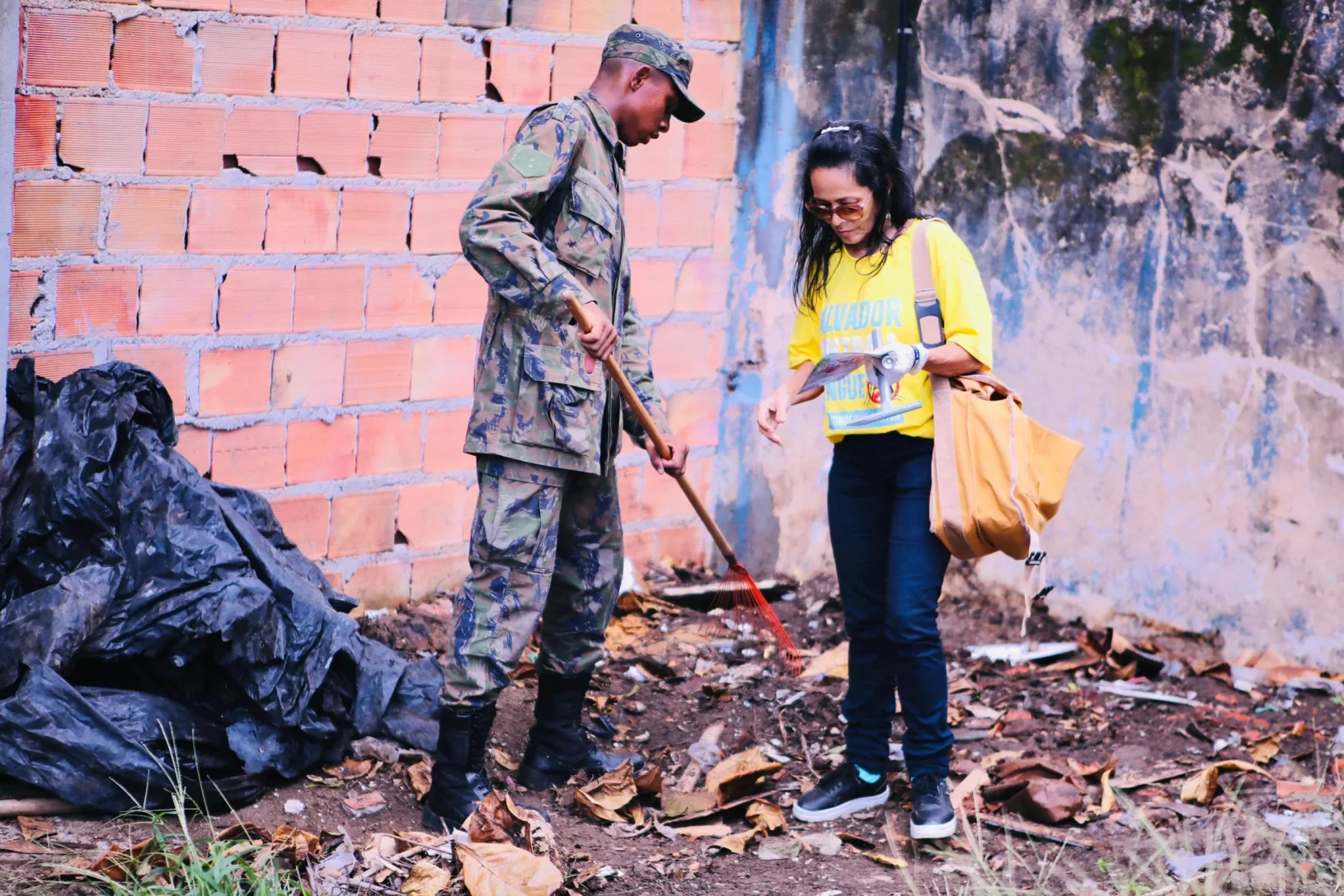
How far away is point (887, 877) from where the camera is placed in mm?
3432

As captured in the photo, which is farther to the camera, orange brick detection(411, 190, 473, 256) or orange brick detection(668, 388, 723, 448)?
orange brick detection(668, 388, 723, 448)

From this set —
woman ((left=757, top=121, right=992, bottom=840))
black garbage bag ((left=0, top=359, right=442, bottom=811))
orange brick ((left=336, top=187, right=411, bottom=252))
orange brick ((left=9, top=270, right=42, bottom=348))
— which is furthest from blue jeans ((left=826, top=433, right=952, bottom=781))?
orange brick ((left=9, top=270, right=42, bottom=348))

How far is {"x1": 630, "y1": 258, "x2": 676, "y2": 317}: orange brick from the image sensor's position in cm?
530

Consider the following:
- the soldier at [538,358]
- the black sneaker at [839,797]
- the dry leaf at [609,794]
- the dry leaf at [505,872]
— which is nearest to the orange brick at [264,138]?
the soldier at [538,358]

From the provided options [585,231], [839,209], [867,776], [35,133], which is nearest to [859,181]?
[839,209]

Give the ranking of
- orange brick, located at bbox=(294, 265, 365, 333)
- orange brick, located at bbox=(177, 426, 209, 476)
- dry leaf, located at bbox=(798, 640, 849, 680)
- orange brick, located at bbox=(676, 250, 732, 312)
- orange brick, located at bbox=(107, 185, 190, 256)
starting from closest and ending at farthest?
1. orange brick, located at bbox=(107, 185, 190, 256)
2. orange brick, located at bbox=(177, 426, 209, 476)
3. orange brick, located at bbox=(294, 265, 365, 333)
4. dry leaf, located at bbox=(798, 640, 849, 680)
5. orange brick, located at bbox=(676, 250, 732, 312)

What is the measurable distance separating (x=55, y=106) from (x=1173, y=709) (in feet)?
12.6

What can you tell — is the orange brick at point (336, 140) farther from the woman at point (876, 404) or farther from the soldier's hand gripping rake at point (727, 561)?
the woman at point (876, 404)

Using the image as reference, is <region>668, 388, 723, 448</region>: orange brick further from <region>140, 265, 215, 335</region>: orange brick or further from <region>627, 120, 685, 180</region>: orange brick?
<region>140, 265, 215, 335</region>: orange brick

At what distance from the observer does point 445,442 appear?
492cm

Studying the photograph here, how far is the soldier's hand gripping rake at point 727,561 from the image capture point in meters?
3.41

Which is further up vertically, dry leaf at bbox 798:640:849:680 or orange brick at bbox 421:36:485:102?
orange brick at bbox 421:36:485:102

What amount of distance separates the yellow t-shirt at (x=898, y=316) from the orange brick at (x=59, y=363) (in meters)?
2.14

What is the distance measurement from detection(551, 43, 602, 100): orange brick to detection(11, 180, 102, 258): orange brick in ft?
5.45
